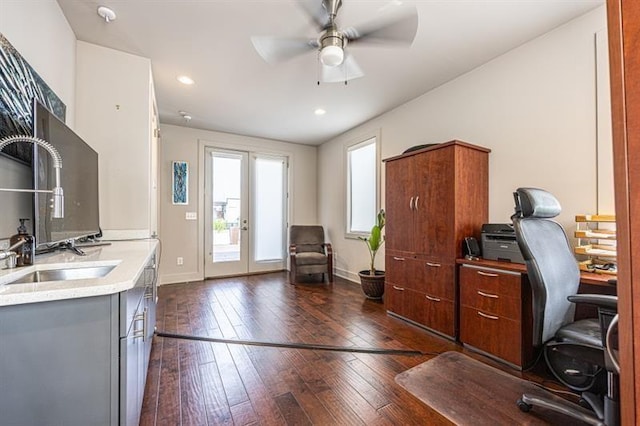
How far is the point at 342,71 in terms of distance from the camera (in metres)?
2.57

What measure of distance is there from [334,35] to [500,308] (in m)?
2.32

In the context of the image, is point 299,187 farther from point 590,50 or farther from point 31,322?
point 31,322

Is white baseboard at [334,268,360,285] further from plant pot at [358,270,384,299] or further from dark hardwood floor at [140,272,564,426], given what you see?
dark hardwood floor at [140,272,564,426]

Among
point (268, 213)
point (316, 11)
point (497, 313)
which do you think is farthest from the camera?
point (268, 213)

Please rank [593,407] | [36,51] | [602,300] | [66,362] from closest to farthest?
[66,362] → [602,300] → [593,407] → [36,51]

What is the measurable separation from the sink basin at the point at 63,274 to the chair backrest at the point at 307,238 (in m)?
3.68

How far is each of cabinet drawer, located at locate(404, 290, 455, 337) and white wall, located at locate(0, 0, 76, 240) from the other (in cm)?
298

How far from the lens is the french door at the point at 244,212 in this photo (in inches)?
191

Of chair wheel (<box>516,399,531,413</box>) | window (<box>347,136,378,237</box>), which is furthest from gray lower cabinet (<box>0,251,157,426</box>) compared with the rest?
window (<box>347,136,378,237</box>)

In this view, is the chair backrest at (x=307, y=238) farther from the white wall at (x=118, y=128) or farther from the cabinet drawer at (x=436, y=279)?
the white wall at (x=118, y=128)

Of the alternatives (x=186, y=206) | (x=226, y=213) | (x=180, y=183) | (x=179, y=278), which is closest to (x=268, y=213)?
(x=226, y=213)

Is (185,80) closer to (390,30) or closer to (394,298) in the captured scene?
(390,30)

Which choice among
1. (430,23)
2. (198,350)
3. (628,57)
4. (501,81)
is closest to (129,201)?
(198,350)

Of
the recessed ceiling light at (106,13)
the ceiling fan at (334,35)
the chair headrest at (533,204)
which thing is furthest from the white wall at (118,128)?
the chair headrest at (533,204)
